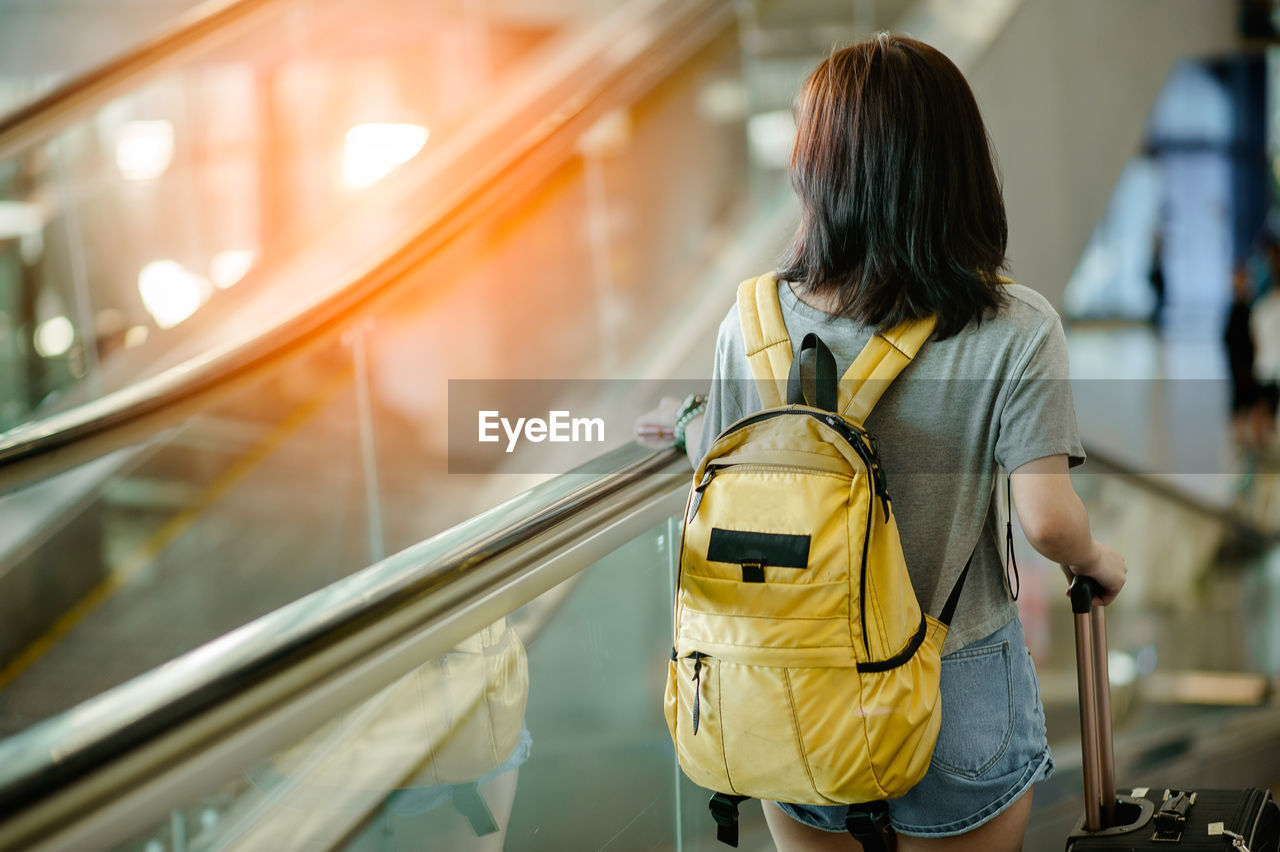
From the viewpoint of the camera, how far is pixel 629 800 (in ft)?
6.36

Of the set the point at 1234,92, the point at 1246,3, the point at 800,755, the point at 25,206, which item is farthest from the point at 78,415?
the point at 1234,92

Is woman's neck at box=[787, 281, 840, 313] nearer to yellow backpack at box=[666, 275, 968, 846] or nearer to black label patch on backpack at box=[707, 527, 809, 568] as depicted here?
yellow backpack at box=[666, 275, 968, 846]

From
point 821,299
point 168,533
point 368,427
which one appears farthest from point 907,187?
point 168,533

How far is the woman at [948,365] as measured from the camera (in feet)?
4.25

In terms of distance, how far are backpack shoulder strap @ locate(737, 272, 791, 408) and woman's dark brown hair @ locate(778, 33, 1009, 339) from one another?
0.08 m

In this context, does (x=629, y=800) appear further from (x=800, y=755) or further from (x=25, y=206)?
(x=25, y=206)

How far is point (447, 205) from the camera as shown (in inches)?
143

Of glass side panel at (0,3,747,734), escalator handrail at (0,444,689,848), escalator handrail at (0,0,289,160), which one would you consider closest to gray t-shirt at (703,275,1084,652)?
escalator handrail at (0,444,689,848)

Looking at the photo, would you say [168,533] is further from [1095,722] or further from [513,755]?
[1095,722]

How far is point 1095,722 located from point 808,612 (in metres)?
0.87

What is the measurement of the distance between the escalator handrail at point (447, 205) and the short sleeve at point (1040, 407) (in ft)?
6.36

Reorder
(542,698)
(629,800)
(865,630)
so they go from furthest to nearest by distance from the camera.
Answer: (629,800) → (542,698) → (865,630)

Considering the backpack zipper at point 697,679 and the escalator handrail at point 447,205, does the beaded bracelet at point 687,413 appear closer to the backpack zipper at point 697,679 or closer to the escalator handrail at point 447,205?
the backpack zipper at point 697,679

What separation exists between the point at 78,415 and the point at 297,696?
168cm
